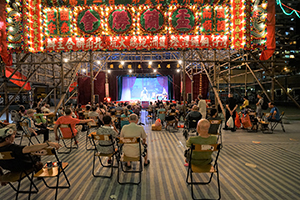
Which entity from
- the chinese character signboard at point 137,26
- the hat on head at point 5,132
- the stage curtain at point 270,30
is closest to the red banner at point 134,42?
the chinese character signboard at point 137,26

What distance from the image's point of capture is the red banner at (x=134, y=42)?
6.78 meters

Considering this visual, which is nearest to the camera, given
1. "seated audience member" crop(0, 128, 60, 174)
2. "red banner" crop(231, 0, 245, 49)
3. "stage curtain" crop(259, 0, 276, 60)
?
"seated audience member" crop(0, 128, 60, 174)

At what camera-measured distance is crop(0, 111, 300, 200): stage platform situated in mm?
2594

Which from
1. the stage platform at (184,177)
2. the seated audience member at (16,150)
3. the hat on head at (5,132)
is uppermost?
the hat on head at (5,132)

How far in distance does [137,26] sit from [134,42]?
2.57ft

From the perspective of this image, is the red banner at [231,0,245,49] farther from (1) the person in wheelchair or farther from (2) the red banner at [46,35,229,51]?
(1) the person in wheelchair

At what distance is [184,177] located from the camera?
3119 millimetres

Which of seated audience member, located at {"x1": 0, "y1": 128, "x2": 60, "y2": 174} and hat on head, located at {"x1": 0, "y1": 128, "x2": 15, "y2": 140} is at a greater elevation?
hat on head, located at {"x1": 0, "y1": 128, "x2": 15, "y2": 140}

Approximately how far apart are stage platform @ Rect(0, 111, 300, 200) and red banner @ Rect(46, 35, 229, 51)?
14.7ft

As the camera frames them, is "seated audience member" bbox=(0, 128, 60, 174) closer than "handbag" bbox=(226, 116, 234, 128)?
Yes

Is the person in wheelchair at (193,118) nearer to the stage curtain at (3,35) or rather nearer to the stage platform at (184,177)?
the stage platform at (184,177)

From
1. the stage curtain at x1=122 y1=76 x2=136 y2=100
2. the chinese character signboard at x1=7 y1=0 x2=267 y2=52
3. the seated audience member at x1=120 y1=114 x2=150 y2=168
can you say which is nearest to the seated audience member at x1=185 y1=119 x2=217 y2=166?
the seated audience member at x1=120 y1=114 x2=150 y2=168

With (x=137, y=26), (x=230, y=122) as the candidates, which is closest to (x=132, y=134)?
(x=230, y=122)

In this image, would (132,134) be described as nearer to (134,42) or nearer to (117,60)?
(134,42)
